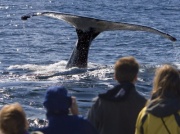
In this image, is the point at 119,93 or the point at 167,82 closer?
the point at 167,82

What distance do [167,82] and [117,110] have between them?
66 centimetres

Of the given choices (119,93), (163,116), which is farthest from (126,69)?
(163,116)

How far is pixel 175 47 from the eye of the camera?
76.8 feet

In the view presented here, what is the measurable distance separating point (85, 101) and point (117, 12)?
27.5 metres

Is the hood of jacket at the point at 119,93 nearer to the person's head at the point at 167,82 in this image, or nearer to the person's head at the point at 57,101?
the person's head at the point at 167,82

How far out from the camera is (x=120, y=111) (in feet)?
20.4

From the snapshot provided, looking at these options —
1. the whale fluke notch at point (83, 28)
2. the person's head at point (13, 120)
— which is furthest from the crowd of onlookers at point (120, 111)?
the whale fluke notch at point (83, 28)

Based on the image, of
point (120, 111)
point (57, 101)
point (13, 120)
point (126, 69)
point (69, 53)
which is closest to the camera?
point (13, 120)

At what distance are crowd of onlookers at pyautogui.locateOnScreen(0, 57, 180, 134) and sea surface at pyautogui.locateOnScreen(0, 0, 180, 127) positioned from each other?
11.5 feet

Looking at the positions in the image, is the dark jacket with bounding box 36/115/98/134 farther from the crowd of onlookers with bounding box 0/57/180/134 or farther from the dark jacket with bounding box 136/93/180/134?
the dark jacket with bounding box 136/93/180/134

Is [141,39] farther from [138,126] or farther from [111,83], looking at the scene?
[138,126]

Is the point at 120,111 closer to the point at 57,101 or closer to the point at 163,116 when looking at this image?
the point at 163,116

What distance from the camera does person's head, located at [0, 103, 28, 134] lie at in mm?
5145

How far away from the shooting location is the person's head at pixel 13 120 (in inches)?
203
